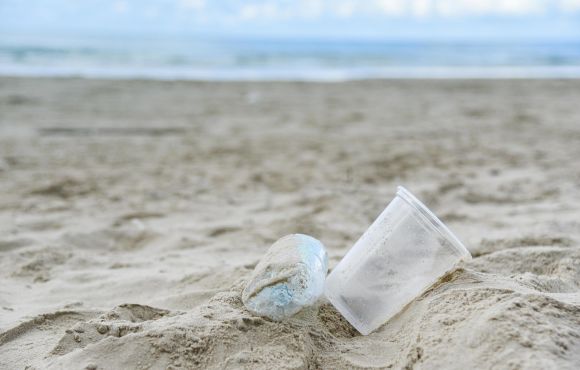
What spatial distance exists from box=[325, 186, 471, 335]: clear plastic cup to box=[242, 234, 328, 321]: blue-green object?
0.37 feet

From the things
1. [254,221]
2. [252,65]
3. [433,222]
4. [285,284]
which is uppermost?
[433,222]

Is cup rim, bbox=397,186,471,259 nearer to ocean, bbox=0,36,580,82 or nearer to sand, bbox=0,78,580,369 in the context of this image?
sand, bbox=0,78,580,369

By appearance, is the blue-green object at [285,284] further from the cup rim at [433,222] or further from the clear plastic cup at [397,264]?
the cup rim at [433,222]

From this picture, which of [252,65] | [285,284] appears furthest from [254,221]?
[252,65]

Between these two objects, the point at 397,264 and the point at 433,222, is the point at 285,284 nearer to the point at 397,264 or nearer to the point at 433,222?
the point at 397,264

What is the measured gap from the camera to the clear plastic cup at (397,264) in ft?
5.31

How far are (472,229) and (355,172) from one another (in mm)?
1381

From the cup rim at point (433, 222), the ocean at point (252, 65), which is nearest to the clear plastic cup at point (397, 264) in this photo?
the cup rim at point (433, 222)

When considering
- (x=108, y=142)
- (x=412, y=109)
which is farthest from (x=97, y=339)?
(x=412, y=109)

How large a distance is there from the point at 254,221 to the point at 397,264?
1498 millimetres

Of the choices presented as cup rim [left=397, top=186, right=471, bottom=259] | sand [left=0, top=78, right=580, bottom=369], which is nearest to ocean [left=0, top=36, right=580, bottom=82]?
sand [left=0, top=78, right=580, bottom=369]

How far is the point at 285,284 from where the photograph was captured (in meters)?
1.57

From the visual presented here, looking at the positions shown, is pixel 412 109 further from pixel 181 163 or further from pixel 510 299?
pixel 510 299

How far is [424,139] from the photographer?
539 centimetres
